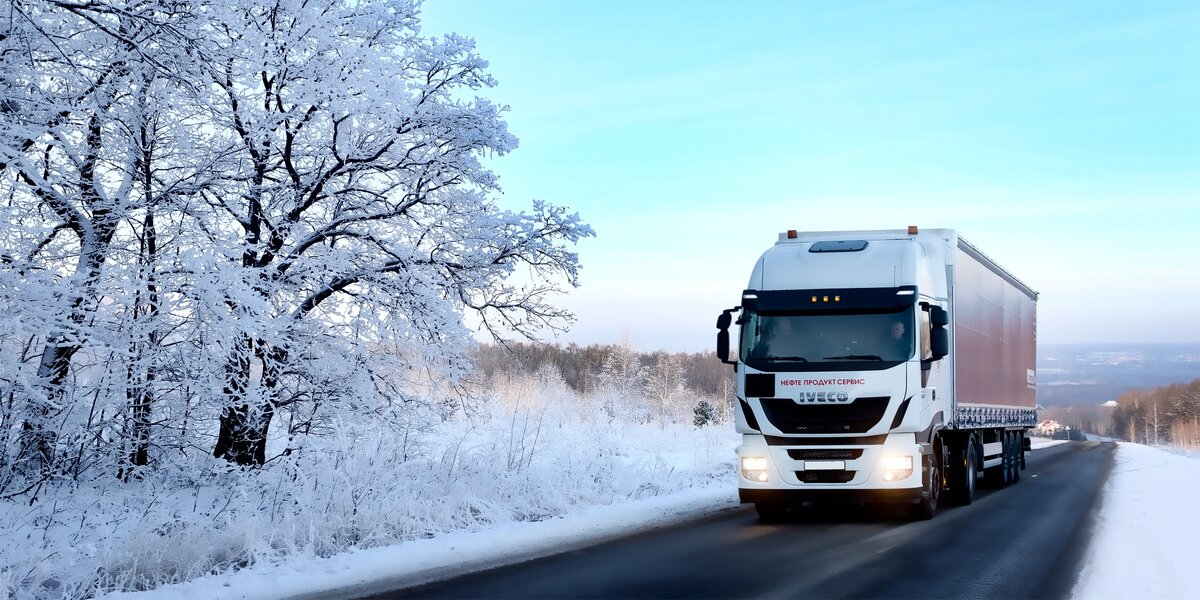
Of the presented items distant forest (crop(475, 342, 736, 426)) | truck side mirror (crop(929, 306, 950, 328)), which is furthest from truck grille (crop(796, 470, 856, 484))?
distant forest (crop(475, 342, 736, 426))

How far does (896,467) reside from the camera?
12484 mm

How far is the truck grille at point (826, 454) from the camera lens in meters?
12.6

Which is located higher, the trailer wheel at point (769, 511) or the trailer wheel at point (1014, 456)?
the trailer wheel at point (1014, 456)

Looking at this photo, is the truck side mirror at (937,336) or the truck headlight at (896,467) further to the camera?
the truck side mirror at (937,336)

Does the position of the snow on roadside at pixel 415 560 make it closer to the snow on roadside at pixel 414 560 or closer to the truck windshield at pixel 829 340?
the snow on roadside at pixel 414 560

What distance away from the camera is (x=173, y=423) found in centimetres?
1266

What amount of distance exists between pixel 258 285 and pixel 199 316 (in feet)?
3.04

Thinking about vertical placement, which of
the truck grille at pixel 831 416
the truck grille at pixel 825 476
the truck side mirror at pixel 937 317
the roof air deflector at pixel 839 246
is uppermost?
the roof air deflector at pixel 839 246

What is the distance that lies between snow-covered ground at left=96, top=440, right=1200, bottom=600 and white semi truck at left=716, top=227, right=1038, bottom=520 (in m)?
1.71

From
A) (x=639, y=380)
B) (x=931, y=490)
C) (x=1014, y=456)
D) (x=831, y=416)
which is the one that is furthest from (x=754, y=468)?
(x=639, y=380)

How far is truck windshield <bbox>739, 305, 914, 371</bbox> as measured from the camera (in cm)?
1269

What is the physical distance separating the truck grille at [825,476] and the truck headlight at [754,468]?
48 centimetres

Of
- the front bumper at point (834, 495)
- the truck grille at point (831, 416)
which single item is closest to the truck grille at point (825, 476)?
the front bumper at point (834, 495)

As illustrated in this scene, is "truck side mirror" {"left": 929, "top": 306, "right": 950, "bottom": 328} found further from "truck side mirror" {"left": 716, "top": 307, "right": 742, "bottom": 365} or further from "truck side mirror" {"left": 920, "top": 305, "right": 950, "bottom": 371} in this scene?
"truck side mirror" {"left": 716, "top": 307, "right": 742, "bottom": 365}
